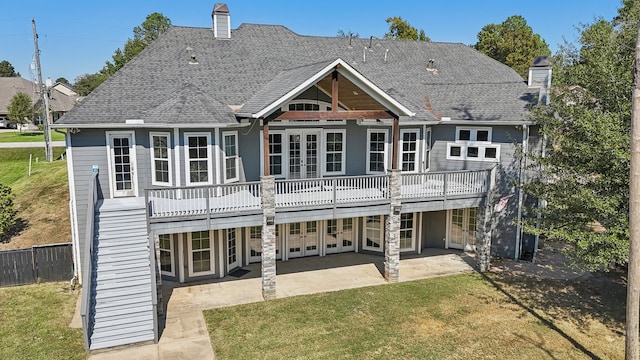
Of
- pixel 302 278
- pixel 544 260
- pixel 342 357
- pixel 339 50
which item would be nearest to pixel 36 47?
pixel 339 50

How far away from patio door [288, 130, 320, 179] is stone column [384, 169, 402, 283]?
352cm

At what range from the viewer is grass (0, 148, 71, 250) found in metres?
19.5

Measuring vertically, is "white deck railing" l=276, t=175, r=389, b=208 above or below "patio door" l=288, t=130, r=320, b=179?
below

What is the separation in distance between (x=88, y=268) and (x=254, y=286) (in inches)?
217

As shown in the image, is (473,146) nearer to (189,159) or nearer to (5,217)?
(189,159)

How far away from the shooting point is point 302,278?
16.0m

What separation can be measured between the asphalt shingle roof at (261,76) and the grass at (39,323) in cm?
575

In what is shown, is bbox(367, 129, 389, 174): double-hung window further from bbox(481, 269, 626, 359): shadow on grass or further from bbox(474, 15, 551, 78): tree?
A: bbox(474, 15, 551, 78): tree

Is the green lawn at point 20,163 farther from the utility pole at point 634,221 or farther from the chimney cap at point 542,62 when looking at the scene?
the utility pole at point 634,221

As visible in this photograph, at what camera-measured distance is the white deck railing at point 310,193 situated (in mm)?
Result: 13484

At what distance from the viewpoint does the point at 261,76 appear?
1823cm

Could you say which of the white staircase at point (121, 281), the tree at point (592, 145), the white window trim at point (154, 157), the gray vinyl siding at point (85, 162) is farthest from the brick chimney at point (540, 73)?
the gray vinyl siding at point (85, 162)

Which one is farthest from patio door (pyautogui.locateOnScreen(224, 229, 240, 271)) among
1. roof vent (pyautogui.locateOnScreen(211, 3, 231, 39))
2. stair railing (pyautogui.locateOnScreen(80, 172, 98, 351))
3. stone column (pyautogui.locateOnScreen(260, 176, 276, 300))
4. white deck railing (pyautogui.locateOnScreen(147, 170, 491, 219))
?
roof vent (pyautogui.locateOnScreen(211, 3, 231, 39))

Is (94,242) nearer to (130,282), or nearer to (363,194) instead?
(130,282)
